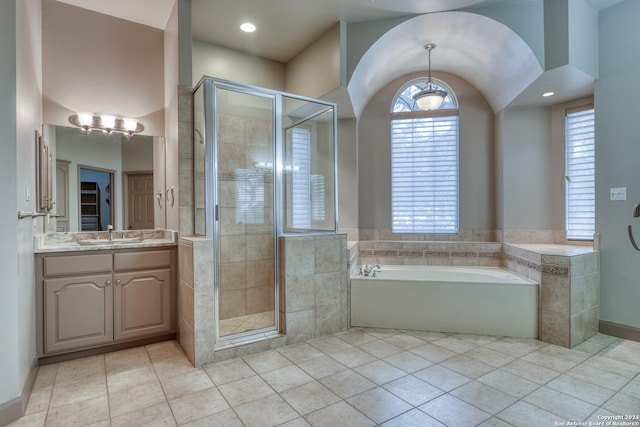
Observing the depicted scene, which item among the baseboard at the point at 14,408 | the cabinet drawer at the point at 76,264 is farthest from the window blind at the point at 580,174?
the baseboard at the point at 14,408

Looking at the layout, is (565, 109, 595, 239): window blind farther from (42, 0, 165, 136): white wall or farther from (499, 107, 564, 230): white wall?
(42, 0, 165, 136): white wall

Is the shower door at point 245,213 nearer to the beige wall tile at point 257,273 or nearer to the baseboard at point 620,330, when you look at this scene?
the beige wall tile at point 257,273

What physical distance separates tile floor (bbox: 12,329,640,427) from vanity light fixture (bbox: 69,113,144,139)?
1.99m

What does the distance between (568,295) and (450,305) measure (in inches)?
37.5

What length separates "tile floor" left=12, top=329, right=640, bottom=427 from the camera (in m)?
Answer: 1.84

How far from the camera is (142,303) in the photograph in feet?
9.21

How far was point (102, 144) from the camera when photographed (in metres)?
3.08

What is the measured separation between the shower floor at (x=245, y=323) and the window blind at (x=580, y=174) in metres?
3.44

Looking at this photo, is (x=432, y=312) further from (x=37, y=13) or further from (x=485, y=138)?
(x=37, y=13)

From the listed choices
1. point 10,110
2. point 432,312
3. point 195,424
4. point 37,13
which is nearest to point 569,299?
point 432,312

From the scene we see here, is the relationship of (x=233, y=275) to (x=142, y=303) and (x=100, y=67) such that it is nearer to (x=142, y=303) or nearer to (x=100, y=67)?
(x=142, y=303)

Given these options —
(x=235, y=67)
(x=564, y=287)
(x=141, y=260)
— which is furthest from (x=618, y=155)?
(x=141, y=260)

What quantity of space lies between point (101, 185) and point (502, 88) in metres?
4.31

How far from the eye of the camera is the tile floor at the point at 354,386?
184 cm
